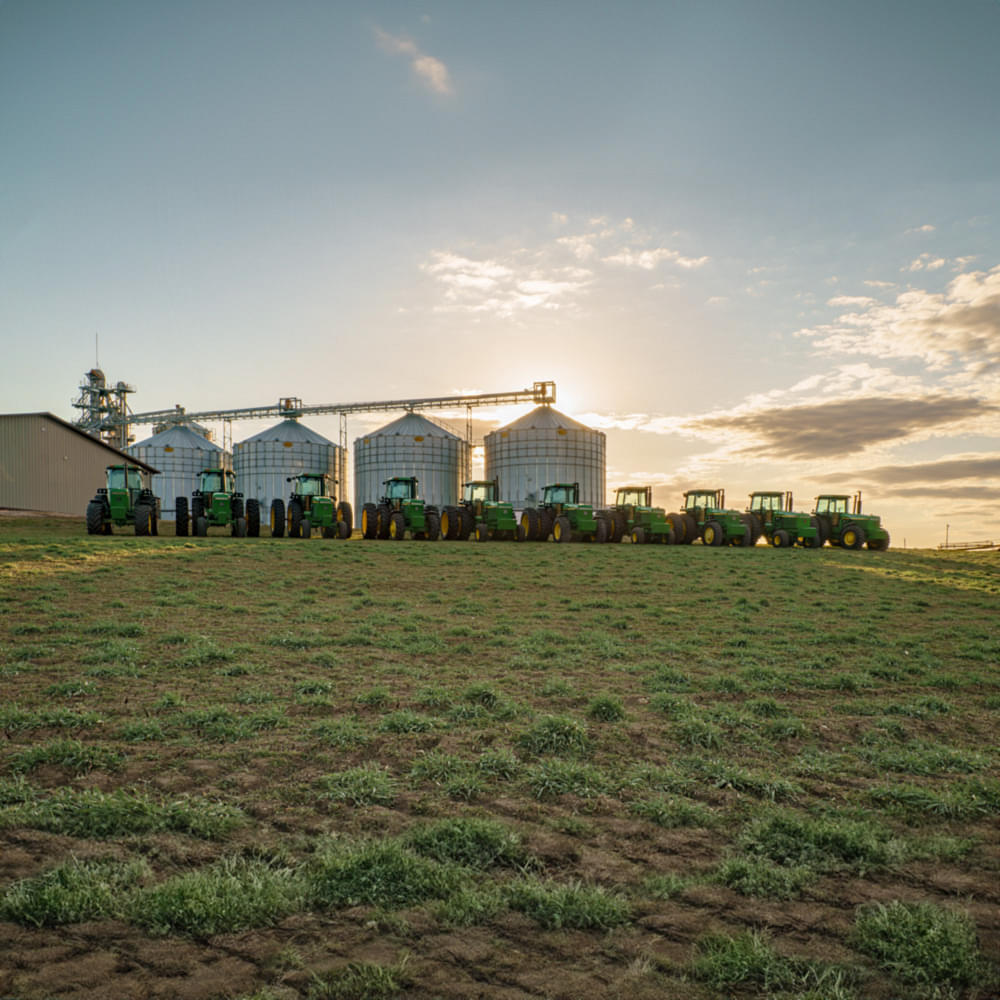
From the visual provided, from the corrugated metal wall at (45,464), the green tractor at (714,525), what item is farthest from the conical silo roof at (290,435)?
the green tractor at (714,525)

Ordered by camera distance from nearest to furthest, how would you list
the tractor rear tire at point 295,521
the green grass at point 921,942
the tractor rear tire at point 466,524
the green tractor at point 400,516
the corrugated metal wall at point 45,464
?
1. the green grass at point 921,942
2. the tractor rear tire at point 295,521
3. the green tractor at point 400,516
4. the tractor rear tire at point 466,524
5. the corrugated metal wall at point 45,464

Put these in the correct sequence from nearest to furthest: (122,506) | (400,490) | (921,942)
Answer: (921,942) < (122,506) < (400,490)

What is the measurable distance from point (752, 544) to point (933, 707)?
28.7m

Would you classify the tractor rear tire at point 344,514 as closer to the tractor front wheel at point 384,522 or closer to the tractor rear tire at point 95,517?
the tractor front wheel at point 384,522

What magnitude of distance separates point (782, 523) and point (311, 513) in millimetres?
23744

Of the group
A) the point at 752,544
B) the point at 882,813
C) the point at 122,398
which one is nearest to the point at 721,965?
the point at 882,813

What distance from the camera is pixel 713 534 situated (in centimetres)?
3625

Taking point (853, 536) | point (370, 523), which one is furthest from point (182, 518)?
point (853, 536)

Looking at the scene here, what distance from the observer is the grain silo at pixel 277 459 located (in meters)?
60.1

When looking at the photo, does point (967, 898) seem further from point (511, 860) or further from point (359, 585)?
point (359, 585)

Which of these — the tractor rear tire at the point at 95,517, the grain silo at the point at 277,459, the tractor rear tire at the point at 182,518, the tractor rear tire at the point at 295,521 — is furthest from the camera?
the grain silo at the point at 277,459

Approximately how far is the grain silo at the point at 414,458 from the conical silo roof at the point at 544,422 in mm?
6173

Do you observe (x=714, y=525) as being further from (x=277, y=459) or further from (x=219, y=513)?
(x=277, y=459)

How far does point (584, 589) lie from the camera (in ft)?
60.5
